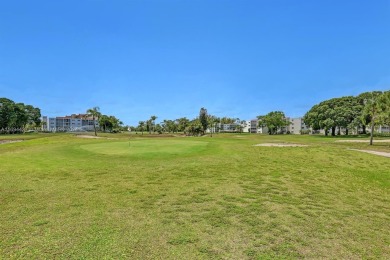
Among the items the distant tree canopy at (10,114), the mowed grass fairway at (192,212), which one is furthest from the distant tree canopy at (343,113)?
the distant tree canopy at (10,114)

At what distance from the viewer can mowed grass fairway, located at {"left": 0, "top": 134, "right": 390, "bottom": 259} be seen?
5777 mm

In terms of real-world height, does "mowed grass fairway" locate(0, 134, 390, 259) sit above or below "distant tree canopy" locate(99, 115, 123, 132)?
below

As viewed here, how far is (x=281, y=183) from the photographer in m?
12.4

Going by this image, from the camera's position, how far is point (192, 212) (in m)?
8.15

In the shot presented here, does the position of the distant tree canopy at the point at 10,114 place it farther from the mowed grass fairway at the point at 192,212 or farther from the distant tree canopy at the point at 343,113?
the distant tree canopy at the point at 343,113

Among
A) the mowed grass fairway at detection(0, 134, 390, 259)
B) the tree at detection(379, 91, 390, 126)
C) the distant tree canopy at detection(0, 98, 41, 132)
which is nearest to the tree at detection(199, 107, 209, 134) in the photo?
the distant tree canopy at detection(0, 98, 41, 132)

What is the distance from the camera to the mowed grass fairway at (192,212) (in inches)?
227

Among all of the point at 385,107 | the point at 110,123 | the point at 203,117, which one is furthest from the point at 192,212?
the point at 110,123

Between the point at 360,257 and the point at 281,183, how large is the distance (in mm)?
6935

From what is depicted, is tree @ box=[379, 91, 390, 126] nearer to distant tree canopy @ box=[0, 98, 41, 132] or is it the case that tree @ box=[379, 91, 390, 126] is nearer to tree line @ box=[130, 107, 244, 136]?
tree line @ box=[130, 107, 244, 136]

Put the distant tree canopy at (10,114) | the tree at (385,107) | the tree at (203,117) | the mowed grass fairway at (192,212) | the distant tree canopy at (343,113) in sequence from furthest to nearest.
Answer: the tree at (203,117), the distant tree canopy at (10,114), the distant tree canopy at (343,113), the tree at (385,107), the mowed grass fairway at (192,212)

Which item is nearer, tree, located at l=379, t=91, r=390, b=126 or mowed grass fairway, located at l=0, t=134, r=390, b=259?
mowed grass fairway, located at l=0, t=134, r=390, b=259

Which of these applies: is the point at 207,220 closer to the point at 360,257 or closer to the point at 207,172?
the point at 360,257

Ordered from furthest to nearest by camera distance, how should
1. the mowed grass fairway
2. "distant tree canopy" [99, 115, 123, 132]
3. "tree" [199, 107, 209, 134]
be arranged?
1. "distant tree canopy" [99, 115, 123, 132]
2. "tree" [199, 107, 209, 134]
3. the mowed grass fairway
